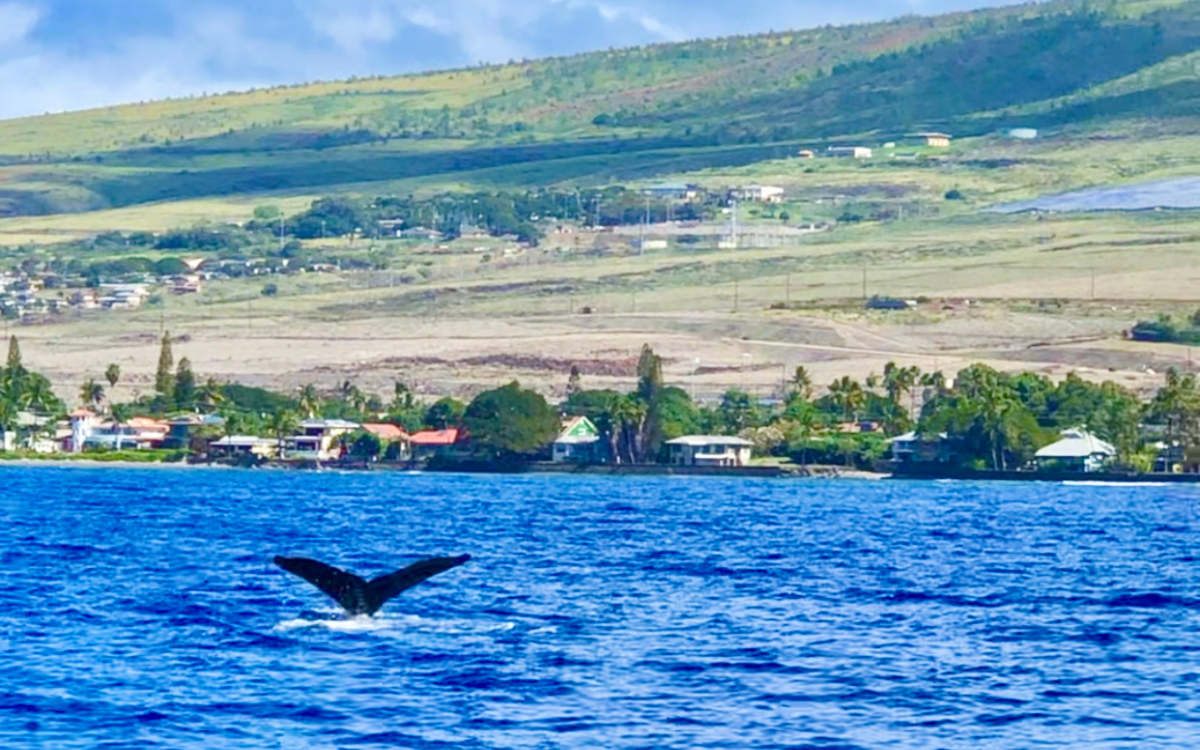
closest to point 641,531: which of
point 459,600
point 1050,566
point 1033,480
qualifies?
point 1050,566

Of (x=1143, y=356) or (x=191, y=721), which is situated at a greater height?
(x=1143, y=356)

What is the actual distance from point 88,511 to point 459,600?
38793 millimetres

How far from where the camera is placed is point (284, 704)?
33.6 meters

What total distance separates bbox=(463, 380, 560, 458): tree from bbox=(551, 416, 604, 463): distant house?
50.2 inches

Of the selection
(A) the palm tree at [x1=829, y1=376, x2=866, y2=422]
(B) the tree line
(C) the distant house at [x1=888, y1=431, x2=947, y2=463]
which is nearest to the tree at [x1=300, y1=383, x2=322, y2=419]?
(B) the tree line

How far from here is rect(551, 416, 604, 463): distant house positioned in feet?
510

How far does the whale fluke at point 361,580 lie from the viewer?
38.2m

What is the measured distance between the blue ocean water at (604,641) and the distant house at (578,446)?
80.9 meters

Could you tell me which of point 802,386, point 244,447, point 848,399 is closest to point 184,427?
point 244,447

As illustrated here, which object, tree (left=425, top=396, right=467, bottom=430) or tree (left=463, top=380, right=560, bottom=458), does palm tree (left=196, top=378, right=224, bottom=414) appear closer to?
tree (left=425, top=396, right=467, bottom=430)

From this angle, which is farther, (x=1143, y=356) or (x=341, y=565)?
(x=1143, y=356)

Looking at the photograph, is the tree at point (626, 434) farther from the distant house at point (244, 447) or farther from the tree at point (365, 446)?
the distant house at point (244, 447)

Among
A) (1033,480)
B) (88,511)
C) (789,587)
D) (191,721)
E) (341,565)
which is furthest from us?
(1033,480)

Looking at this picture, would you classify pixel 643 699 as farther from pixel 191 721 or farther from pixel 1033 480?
pixel 1033 480
